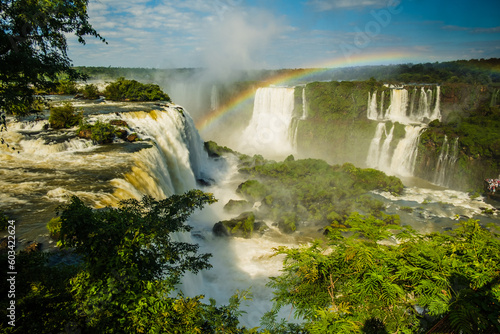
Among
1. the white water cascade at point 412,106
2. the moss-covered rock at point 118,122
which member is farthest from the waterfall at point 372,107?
the moss-covered rock at point 118,122

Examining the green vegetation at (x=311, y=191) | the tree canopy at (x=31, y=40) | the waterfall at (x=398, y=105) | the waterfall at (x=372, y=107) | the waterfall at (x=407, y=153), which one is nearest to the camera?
the tree canopy at (x=31, y=40)

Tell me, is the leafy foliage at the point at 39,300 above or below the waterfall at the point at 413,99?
below

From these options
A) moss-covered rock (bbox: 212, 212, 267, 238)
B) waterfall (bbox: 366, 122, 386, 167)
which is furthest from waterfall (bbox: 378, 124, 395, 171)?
moss-covered rock (bbox: 212, 212, 267, 238)

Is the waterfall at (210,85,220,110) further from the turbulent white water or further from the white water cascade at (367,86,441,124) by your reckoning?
the white water cascade at (367,86,441,124)

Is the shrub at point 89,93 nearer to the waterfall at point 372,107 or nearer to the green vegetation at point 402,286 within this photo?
the green vegetation at point 402,286

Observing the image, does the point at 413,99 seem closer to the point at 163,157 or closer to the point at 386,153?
the point at 386,153

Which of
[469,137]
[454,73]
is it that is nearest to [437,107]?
[469,137]
